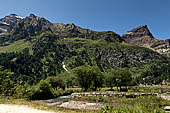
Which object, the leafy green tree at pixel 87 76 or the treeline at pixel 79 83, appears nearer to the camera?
the treeline at pixel 79 83

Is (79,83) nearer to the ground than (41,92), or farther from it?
farther from it

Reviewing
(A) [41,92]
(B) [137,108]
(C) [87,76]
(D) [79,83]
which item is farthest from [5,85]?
(B) [137,108]

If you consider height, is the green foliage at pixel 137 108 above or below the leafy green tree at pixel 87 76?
below

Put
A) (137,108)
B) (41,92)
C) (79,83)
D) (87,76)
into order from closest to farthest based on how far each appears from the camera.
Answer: (137,108)
(41,92)
(87,76)
(79,83)

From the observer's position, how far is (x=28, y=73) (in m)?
199

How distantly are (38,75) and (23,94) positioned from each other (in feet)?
470

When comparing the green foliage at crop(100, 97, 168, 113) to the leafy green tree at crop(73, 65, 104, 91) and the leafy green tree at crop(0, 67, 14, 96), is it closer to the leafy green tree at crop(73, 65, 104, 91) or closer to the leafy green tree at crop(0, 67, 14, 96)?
the leafy green tree at crop(0, 67, 14, 96)

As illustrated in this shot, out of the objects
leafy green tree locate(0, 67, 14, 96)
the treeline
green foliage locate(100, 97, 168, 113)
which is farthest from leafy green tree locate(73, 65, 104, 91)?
green foliage locate(100, 97, 168, 113)

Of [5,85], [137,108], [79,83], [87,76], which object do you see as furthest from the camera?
[79,83]

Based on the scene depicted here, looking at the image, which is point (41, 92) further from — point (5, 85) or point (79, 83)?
point (79, 83)

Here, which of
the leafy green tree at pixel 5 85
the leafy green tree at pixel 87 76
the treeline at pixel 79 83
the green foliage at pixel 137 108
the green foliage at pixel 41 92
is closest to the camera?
the green foliage at pixel 137 108

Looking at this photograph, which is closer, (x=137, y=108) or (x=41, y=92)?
(x=137, y=108)

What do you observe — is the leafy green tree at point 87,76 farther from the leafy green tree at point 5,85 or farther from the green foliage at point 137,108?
the green foliage at point 137,108

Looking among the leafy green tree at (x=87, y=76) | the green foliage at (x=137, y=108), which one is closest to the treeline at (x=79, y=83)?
the leafy green tree at (x=87, y=76)
